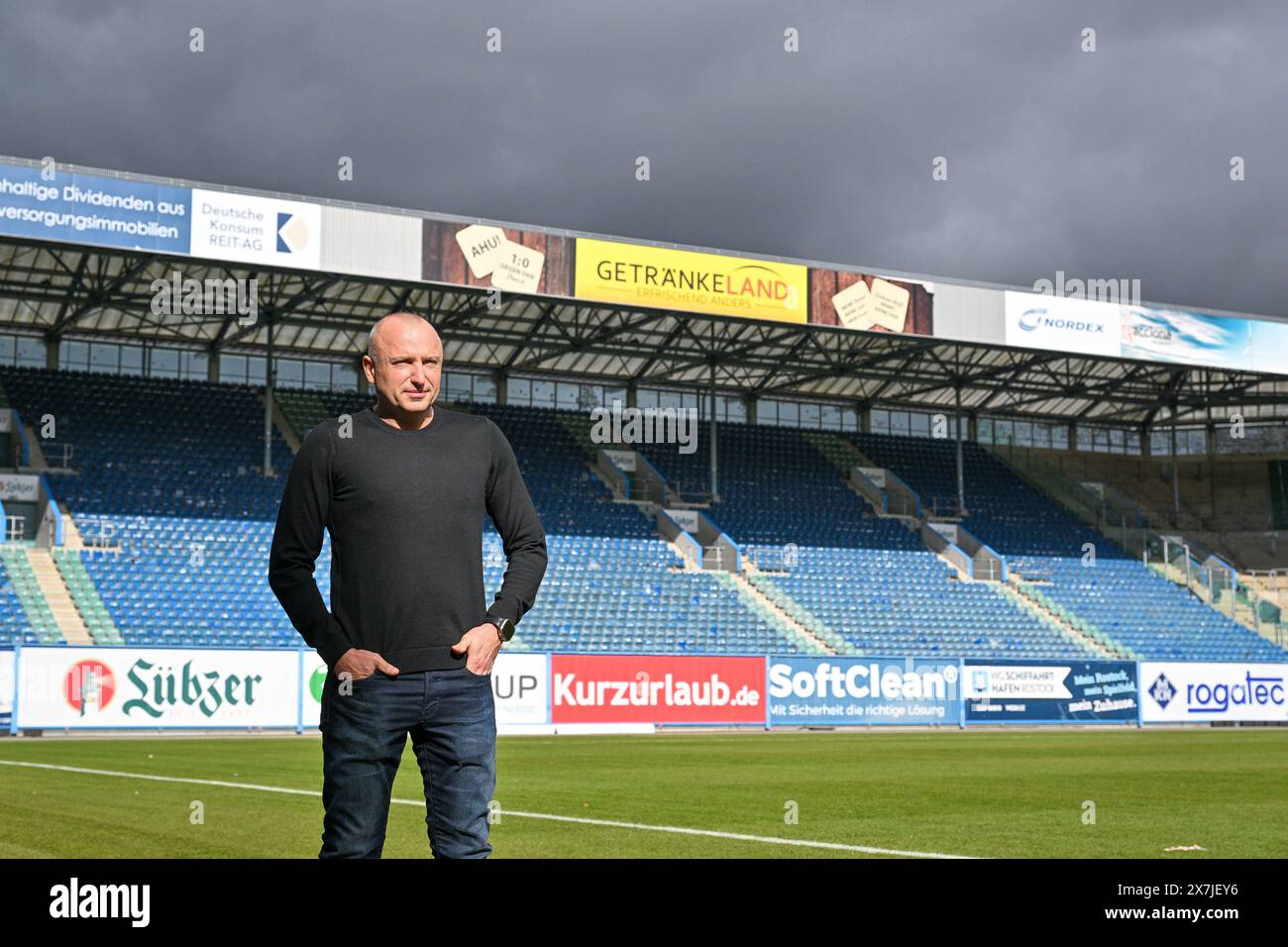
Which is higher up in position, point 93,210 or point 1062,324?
point 93,210

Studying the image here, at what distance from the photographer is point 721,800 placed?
15367 mm

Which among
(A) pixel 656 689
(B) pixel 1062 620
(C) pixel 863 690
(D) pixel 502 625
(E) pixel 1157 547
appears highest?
(E) pixel 1157 547

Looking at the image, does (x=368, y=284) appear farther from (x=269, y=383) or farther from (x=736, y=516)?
(x=736, y=516)

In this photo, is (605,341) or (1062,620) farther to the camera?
(1062,620)

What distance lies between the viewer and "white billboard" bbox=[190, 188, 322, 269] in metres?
34.1

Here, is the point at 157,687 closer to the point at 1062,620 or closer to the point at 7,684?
the point at 7,684

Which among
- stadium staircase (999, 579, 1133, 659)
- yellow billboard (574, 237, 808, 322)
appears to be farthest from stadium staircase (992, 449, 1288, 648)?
yellow billboard (574, 237, 808, 322)

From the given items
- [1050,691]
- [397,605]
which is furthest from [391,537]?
[1050,691]

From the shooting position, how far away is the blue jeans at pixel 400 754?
188 inches

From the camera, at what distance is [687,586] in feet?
142

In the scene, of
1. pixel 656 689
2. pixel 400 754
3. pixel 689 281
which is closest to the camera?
pixel 400 754

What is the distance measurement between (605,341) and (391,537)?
41.4m

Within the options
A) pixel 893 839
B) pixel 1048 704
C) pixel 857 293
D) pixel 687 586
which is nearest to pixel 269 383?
pixel 687 586
